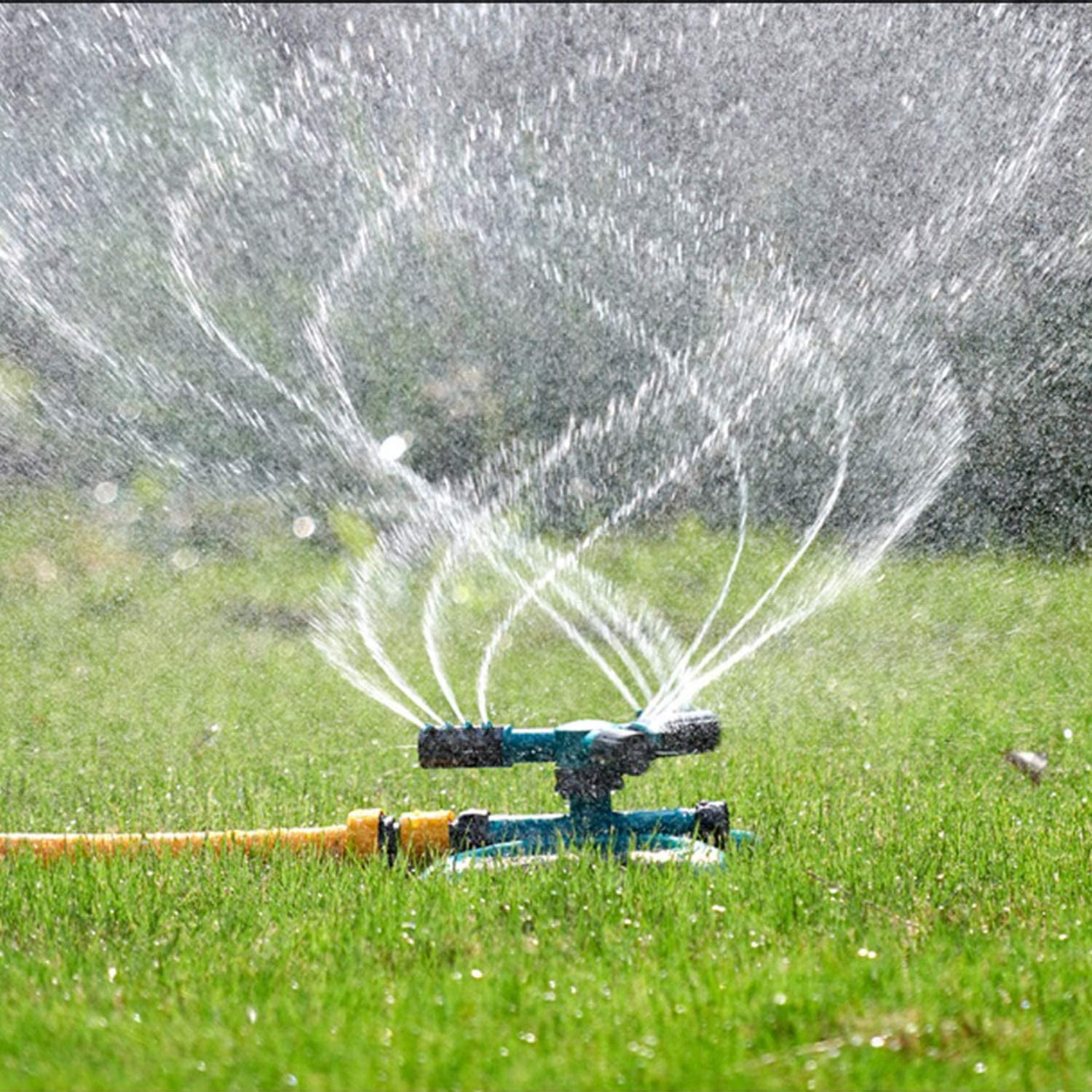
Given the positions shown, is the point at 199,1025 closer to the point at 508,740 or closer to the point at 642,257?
the point at 508,740

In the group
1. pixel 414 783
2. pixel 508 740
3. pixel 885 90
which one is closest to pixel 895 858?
pixel 508 740

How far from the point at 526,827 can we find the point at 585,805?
143mm

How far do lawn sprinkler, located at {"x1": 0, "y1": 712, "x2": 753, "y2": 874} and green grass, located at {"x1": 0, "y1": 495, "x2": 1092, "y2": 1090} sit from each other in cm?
9

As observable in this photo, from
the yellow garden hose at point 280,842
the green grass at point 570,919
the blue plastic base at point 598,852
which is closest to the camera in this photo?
the green grass at point 570,919

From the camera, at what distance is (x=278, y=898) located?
112 inches

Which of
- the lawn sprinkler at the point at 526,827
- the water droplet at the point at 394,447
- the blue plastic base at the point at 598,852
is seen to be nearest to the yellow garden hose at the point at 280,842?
the lawn sprinkler at the point at 526,827

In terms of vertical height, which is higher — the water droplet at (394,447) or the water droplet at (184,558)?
the water droplet at (394,447)

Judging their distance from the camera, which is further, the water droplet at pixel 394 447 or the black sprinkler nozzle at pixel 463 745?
the water droplet at pixel 394 447

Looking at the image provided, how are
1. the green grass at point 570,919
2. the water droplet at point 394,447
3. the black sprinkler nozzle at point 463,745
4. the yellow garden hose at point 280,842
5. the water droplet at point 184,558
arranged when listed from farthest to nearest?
the water droplet at point 394,447 < the water droplet at point 184,558 < the yellow garden hose at point 280,842 < the black sprinkler nozzle at point 463,745 < the green grass at point 570,919

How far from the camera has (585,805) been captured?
3145 mm

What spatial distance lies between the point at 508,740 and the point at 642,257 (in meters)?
8.00

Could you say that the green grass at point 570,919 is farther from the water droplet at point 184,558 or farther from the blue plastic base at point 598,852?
the water droplet at point 184,558

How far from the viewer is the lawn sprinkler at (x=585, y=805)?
116 inches

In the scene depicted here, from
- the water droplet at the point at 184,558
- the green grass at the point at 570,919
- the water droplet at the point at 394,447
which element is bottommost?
the green grass at the point at 570,919
